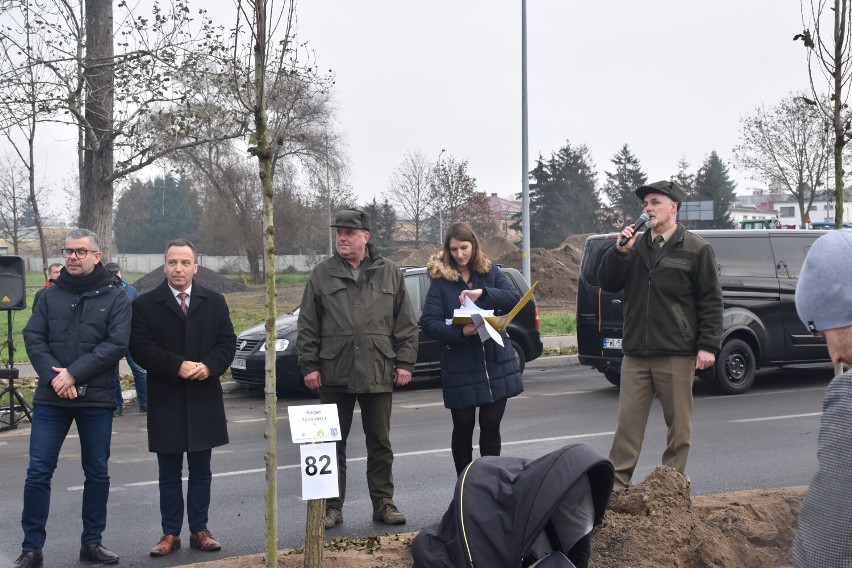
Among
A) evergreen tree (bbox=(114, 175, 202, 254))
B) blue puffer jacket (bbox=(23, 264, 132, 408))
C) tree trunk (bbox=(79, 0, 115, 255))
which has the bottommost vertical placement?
blue puffer jacket (bbox=(23, 264, 132, 408))

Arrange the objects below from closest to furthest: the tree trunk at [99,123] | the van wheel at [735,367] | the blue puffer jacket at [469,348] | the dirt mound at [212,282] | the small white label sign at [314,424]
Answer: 1. the small white label sign at [314,424]
2. the blue puffer jacket at [469,348]
3. the van wheel at [735,367]
4. the tree trunk at [99,123]
5. the dirt mound at [212,282]

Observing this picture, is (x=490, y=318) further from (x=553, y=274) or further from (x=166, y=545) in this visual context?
(x=553, y=274)

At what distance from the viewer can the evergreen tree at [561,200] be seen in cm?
6456

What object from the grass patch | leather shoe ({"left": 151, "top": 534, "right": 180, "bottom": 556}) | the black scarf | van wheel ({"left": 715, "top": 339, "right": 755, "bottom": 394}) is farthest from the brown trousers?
the grass patch

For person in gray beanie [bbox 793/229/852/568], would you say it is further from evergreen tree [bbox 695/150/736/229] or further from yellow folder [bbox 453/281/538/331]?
evergreen tree [bbox 695/150/736/229]

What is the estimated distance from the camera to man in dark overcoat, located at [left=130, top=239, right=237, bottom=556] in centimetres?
617

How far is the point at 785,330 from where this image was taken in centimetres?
1355

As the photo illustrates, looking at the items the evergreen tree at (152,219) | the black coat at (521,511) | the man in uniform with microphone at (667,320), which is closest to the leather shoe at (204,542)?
the black coat at (521,511)

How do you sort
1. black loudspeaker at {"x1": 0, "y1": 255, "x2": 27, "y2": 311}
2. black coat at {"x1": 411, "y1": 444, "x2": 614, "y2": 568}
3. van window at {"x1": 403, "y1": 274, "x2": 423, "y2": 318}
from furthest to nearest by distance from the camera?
van window at {"x1": 403, "y1": 274, "x2": 423, "y2": 318} → black loudspeaker at {"x1": 0, "y1": 255, "x2": 27, "y2": 311} → black coat at {"x1": 411, "y1": 444, "x2": 614, "y2": 568}

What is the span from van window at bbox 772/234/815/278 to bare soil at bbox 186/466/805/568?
818 centimetres

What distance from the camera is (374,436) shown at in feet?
22.0

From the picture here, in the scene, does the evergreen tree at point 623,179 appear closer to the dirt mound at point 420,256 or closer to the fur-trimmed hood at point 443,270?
the dirt mound at point 420,256

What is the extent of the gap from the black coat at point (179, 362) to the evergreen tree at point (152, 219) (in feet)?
288

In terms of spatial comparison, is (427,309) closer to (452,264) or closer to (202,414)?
(452,264)
